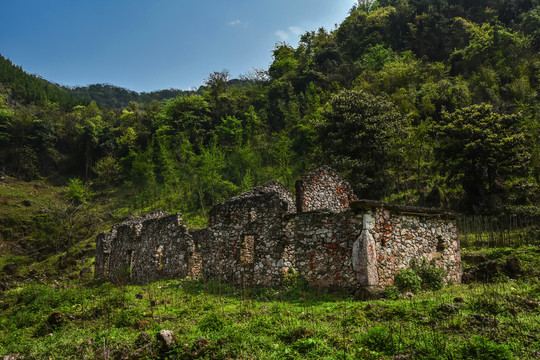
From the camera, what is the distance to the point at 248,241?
13.9m

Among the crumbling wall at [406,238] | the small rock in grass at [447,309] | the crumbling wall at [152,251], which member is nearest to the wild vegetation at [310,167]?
the small rock in grass at [447,309]

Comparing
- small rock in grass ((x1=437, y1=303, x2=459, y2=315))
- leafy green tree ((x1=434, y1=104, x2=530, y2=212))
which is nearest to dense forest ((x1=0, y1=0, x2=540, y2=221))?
leafy green tree ((x1=434, y1=104, x2=530, y2=212))

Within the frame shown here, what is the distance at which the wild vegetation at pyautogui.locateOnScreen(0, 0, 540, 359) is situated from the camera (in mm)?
6957

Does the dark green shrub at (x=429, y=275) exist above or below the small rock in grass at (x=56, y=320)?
above

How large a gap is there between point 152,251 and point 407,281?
13984 millimetres

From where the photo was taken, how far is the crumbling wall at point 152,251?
17.5m

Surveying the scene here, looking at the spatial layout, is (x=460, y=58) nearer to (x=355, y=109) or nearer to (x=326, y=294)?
(x=355, y=109)

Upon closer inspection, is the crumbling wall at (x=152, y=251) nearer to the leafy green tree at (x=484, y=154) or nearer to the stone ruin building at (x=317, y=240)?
the stone ruin building at (x=317, y=240)

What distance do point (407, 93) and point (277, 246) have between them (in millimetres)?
31524

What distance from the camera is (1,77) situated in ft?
241

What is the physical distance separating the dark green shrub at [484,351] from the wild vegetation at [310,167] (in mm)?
28

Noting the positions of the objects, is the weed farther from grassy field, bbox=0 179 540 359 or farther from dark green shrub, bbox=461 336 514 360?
dark green shrub, bbox=461 336 514 360

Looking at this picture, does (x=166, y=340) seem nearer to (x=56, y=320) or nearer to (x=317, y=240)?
(x=56, y=320)

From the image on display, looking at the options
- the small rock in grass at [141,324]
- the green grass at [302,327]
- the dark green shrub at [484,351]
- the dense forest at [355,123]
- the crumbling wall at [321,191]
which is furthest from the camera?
the dense forest at [355,123]
